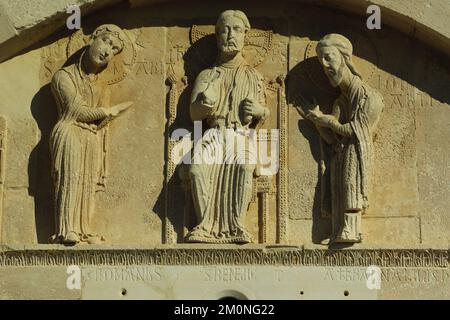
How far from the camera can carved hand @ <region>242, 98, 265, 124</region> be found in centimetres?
1218

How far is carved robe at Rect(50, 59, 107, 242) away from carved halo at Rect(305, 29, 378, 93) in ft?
6.00

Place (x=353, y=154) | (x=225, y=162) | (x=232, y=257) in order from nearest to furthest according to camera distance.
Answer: (x=232, y=257) → (x=353, y=154) → (x=225, y=162)

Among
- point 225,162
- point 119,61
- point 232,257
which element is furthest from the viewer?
point 119,61

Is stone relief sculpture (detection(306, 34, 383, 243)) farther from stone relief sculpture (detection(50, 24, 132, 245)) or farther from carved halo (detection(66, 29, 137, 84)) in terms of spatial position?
stone relief sculpture (detection(50, 24, 132, 245))

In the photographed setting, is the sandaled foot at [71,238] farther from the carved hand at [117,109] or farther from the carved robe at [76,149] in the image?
the carved hand at [117,109]

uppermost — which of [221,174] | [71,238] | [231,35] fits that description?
[231,35]

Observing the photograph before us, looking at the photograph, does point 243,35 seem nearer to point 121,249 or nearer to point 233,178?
point 233,178

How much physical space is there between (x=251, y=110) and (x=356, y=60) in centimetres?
105

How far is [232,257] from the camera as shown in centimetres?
1191

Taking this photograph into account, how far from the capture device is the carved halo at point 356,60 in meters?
12.4

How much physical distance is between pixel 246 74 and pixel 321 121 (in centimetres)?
77

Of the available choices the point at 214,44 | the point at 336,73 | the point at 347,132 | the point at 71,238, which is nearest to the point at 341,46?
the point at 336,73

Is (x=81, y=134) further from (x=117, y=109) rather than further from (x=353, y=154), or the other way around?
(x=353, y=154)

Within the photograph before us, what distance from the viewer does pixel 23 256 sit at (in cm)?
1208
